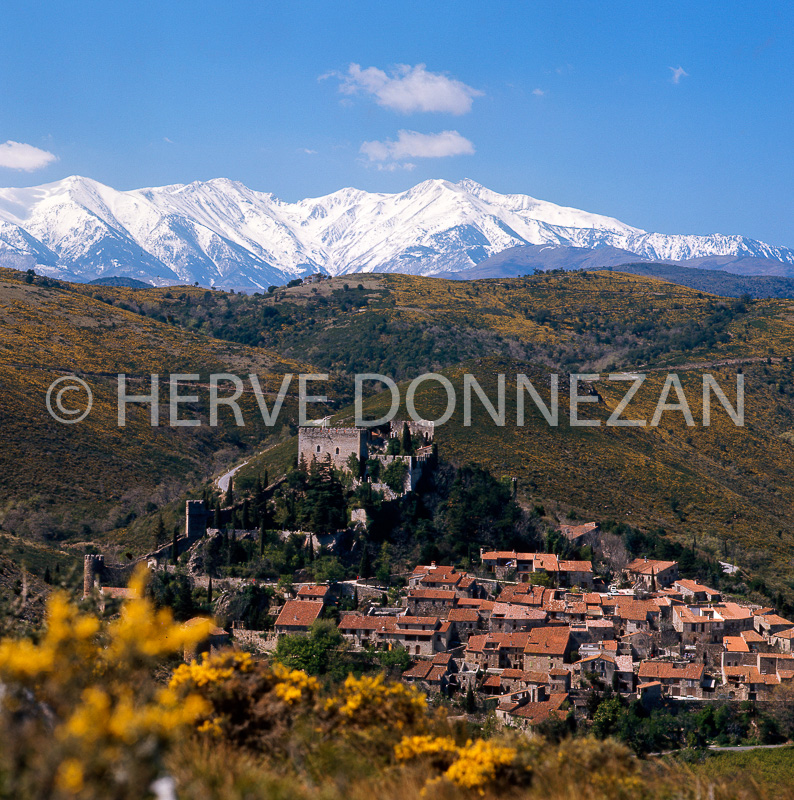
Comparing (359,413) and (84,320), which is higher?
(84,320)

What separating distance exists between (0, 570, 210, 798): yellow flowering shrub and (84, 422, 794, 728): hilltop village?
24.6m

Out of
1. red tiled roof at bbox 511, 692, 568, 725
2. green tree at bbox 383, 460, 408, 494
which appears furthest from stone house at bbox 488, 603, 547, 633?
green tree at bbox 383, 460, 408, 494

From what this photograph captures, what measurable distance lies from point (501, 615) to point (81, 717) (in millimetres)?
34651

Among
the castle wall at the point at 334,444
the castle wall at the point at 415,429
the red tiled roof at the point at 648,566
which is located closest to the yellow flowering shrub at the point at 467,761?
the red tiled roof at the point at 648,566

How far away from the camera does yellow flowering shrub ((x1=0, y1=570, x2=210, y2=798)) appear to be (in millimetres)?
8586

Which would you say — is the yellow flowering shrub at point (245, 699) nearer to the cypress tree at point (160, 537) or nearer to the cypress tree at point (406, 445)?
the cypress tree at point (160, 537)

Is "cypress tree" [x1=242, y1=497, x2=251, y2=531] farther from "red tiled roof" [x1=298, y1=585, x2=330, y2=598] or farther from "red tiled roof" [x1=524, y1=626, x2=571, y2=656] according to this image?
"red tiled roof" [x1=524, y1=626, x2=571, y2=656]

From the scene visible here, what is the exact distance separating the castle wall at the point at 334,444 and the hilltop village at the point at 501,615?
80 millimetres

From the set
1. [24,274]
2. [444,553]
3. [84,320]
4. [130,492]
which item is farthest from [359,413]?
[24,274]

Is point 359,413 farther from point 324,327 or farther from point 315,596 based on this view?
point 324,327

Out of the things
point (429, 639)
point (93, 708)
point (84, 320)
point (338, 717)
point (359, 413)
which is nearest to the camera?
point (93, 708)

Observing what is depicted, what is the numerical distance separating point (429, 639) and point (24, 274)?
109701 millimetres

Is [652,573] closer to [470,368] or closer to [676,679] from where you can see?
[676,679]

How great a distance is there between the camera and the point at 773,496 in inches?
3147
